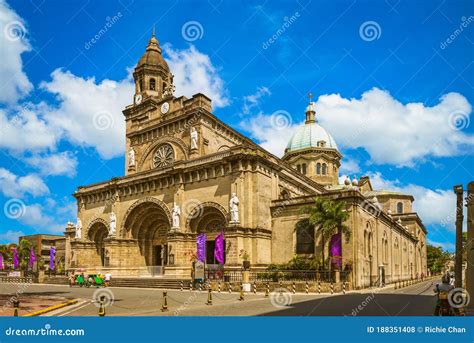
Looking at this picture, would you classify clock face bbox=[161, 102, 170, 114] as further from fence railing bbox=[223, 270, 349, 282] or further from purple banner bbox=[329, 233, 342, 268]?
purple banner bbox=[329, 233, 342, 268]

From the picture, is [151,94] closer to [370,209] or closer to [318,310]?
[370,209]

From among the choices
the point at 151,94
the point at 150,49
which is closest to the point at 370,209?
the point at 151,94

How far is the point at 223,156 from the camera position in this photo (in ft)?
132

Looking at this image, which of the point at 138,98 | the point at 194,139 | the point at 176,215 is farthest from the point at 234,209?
the point at 138,98

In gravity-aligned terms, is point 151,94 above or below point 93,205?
above

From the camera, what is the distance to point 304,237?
A: 126ft

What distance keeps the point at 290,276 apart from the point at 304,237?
225 inches

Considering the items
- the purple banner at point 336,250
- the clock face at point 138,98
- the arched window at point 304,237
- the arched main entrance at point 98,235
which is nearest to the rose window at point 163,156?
the clock face at point 138,98

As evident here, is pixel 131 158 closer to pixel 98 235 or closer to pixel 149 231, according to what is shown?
pixel 149 231

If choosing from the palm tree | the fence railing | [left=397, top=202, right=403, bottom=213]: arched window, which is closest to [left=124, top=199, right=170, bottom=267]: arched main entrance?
the fence railing

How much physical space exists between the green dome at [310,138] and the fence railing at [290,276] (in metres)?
38.7

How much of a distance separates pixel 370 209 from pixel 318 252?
751 centimetres

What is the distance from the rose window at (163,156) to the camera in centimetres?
4909

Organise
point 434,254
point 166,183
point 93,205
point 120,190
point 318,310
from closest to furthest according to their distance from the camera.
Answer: point 318,310 → point 166,183 → point 120,190 → point 93,205 → point 434,254
